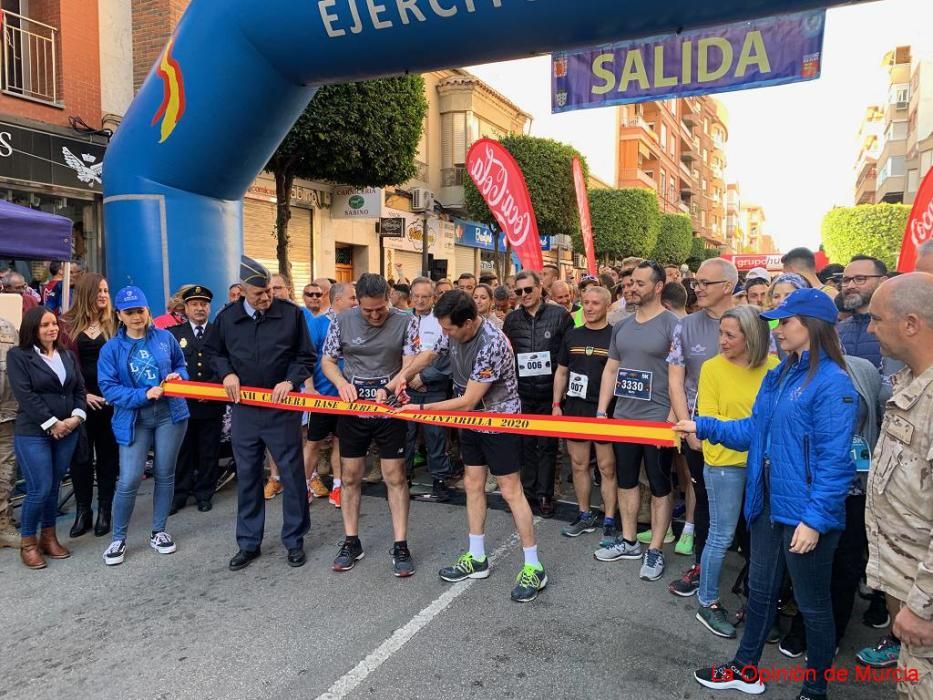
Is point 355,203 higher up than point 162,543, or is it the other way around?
point 355,203

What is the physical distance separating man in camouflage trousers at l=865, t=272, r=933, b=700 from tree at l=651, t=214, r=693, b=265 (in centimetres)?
4007

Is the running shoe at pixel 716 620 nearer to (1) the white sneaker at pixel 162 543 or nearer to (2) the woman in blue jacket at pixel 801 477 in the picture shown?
(2) the woman in blue jacket at pixel 801 477

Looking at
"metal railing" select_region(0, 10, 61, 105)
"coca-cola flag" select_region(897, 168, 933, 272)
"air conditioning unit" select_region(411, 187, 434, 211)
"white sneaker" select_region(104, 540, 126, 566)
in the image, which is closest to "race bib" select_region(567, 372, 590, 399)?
"white sneaker" select_region(104, 540, 126, 566)

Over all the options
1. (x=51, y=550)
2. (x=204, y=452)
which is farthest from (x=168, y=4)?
(x=51, y=550)

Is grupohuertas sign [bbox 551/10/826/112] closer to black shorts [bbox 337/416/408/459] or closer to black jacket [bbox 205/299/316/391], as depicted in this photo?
black jacket [bbox 205/299/316/391]

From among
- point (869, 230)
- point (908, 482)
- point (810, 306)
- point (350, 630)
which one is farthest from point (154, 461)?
point (869, 230)

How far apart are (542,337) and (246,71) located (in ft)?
11.6

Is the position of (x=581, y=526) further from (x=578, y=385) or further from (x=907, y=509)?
(x=907, y=509)

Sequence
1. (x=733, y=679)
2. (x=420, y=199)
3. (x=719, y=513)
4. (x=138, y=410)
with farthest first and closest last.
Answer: (x=420, y=199), (x=138, y=410), (x=719, y=513), (x=733, y=679)

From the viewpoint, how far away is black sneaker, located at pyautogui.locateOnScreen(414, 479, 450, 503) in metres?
5.90

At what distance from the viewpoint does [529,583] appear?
155 inches

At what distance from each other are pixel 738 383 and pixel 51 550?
4766 mm

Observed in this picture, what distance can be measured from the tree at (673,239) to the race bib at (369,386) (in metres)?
38.5

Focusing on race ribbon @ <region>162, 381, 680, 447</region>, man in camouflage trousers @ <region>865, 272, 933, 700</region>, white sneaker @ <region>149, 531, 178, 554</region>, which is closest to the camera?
man in camouflage trousers @ <region>865, 272, 933, 700</region>
